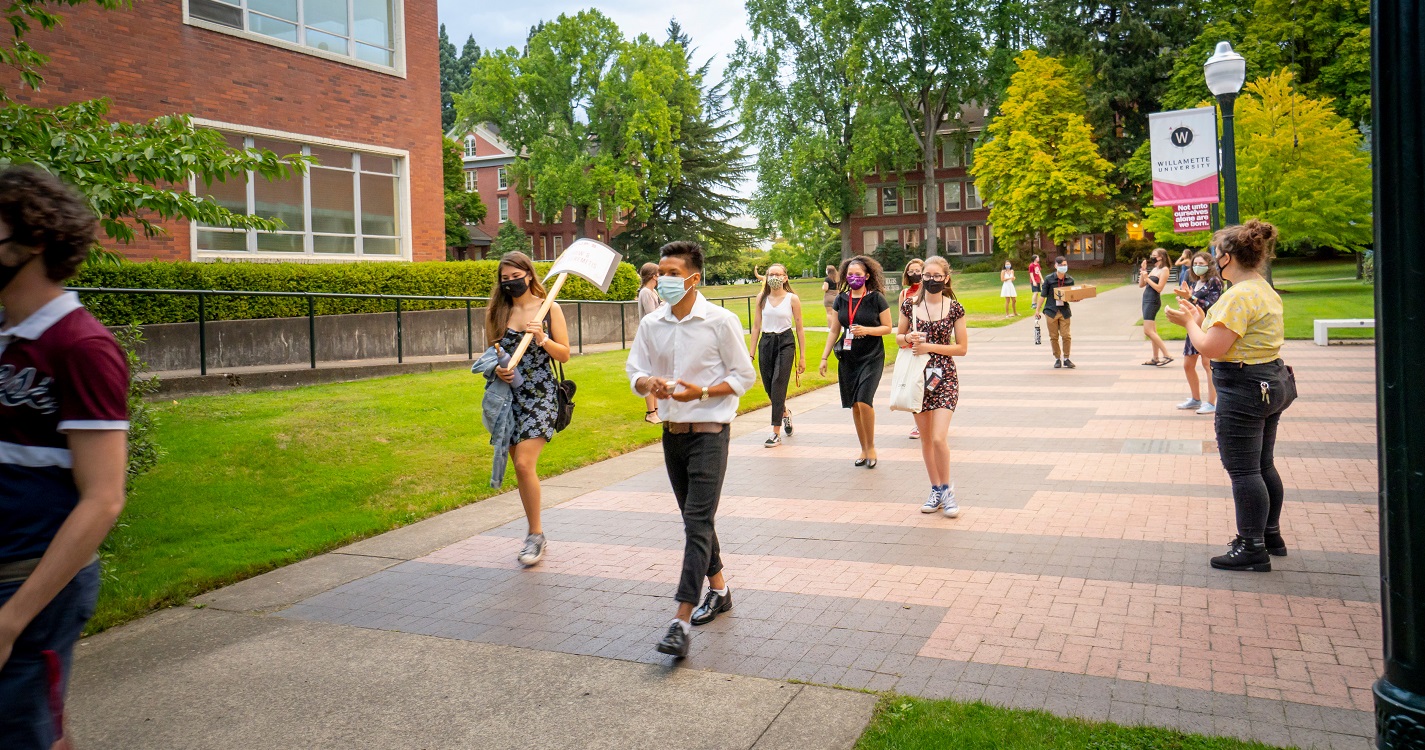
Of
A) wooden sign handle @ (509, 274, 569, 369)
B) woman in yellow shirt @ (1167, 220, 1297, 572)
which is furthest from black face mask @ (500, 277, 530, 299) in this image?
woman in yellow shirt @ (1167, 220, 1297, 572)

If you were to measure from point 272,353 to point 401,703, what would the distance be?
38.5 feet

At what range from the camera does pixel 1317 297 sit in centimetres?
3050

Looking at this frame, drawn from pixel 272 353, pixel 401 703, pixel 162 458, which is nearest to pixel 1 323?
pixel 401 703

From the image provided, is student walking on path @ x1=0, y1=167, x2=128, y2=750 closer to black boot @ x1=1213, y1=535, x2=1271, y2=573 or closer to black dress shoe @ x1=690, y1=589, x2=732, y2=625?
black dress shoe @ x1=690, y1=589, x2=732, y2=625

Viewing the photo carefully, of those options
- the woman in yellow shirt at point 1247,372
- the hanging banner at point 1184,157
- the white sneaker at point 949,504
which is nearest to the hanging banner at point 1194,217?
the hanging banner at point 1184,157

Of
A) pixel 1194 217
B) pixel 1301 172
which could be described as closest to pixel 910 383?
pixel 1194 217

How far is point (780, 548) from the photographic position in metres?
6.87

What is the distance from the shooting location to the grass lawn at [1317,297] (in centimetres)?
2230

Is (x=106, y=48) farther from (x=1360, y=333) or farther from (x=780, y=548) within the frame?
(x=1360, y=333)

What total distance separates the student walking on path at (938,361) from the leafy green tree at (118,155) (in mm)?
4537

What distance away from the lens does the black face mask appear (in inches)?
257

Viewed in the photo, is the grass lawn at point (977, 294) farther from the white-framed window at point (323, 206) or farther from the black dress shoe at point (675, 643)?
the black dress shoe at point (675, 643)

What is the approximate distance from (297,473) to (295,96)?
11.9 meters

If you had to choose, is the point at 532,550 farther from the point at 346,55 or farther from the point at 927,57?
the point at 927,57
